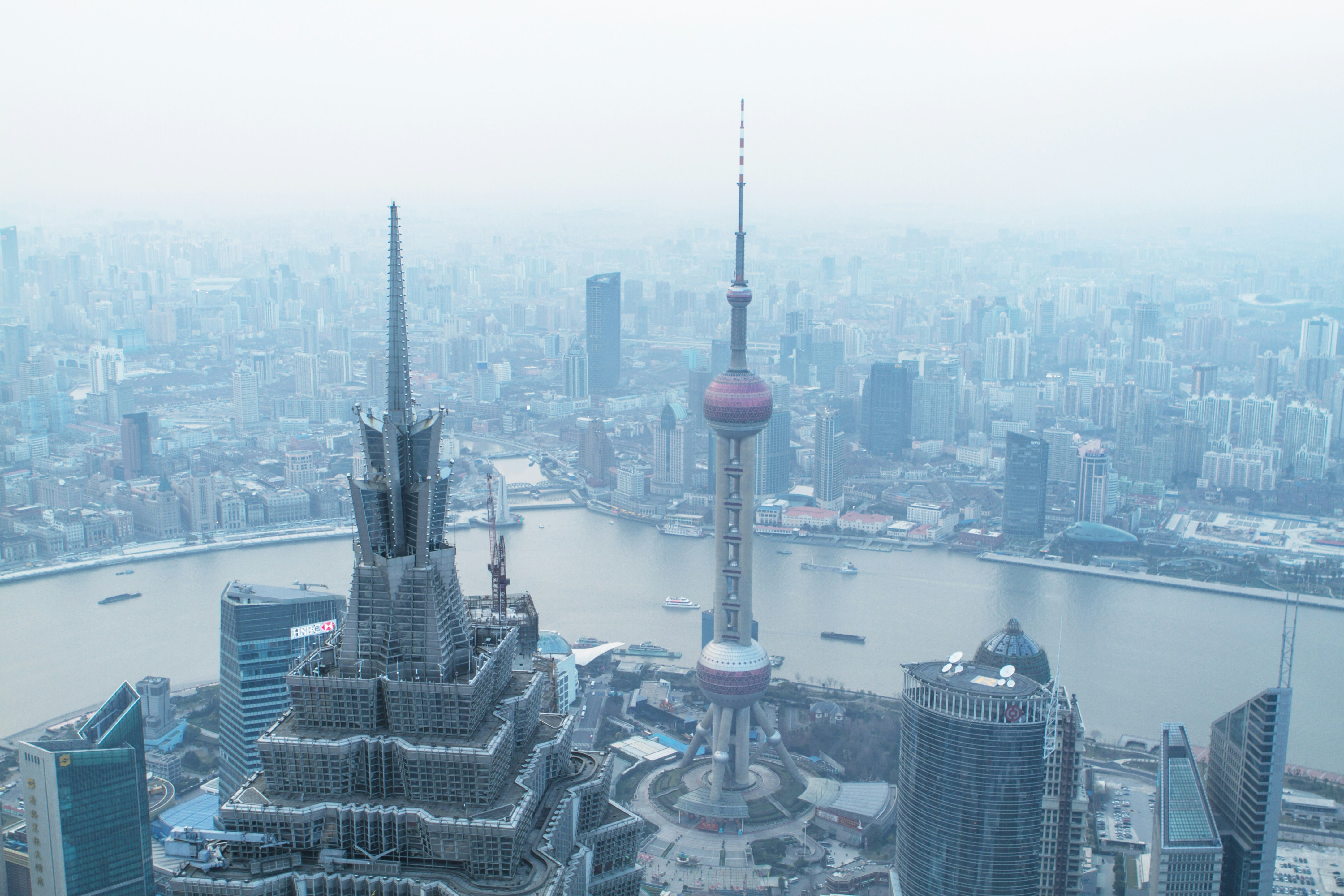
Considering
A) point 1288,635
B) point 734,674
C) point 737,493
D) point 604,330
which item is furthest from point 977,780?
point 604,330

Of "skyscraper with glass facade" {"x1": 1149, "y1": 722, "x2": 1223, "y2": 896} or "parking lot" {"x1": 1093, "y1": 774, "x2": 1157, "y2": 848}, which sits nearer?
"skyscraper with glass facade" {"x1": 1149, "y1": 722, "x2": 1223, "y2": 896}

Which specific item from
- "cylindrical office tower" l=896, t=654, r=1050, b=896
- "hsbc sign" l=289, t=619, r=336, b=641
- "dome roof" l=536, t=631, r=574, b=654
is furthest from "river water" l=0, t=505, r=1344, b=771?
"cylindrical office tower" l=896, t=654, r=1050, b=896

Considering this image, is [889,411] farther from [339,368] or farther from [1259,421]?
[339,368]

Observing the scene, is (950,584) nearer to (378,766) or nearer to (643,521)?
(643,521)

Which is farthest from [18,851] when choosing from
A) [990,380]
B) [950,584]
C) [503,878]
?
[990,380]

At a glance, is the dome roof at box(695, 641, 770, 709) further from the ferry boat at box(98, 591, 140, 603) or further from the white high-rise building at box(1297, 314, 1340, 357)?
the white high-rise building at box(1297, 314, 1340, 357)

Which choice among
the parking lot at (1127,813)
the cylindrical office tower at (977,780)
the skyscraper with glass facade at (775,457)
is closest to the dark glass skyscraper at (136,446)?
the skyscraper with glass facade at (775,457)

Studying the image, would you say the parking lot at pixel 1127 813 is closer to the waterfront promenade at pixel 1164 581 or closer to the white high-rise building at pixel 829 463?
the waterfront promenade at pixel 1164 581
